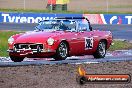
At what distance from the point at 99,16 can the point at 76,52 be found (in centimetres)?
2673

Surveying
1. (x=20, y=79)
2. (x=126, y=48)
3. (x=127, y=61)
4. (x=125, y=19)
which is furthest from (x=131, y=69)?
(x=125, y=19)

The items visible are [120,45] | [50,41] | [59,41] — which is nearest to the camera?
[50,41]

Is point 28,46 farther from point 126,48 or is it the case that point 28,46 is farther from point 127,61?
Result: point 126,48

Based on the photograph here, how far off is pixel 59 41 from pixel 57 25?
1271 mm

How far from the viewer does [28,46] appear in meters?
14.6

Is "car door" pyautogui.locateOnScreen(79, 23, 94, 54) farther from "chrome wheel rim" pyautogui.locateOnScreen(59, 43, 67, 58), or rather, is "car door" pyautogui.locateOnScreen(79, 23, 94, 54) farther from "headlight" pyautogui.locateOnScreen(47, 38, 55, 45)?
"headlight" pyautogui.locateOnScreen(47, 38, 55, 45)

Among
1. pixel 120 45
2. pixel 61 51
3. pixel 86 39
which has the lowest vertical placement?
pixel 120 45

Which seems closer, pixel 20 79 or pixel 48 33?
pixel 20 79

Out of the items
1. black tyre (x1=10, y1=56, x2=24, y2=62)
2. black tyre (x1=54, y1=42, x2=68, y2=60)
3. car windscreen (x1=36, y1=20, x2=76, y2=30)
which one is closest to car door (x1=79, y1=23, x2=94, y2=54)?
car windscreen (x1=36, y1=20, x2=76, y2=30)

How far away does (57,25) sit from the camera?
52.2 feet

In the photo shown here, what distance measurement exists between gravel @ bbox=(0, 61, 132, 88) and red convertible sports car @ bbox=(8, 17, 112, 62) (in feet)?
3.52

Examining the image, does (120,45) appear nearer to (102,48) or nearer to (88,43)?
(102,48)

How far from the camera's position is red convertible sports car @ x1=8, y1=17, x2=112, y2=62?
14.6 m

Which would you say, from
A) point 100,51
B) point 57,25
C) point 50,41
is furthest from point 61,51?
point 100,51
